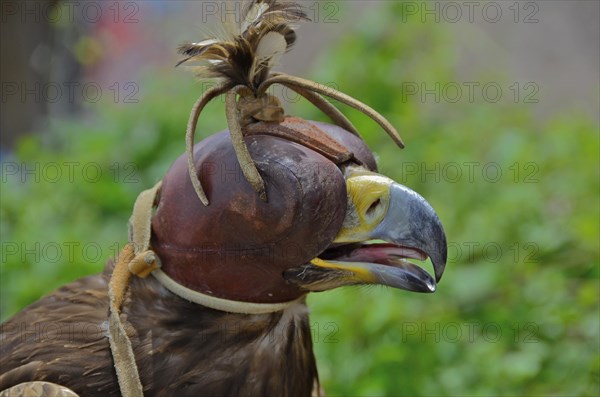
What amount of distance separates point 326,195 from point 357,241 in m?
0.13

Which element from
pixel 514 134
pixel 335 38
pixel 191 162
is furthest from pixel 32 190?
pixel 191 162

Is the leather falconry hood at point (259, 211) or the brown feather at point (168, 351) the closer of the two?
the leather falconry hood at point (259, 211)

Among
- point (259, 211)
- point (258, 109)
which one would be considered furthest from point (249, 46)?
point (259, 211)

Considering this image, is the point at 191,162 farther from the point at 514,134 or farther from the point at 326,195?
the point at 514,134

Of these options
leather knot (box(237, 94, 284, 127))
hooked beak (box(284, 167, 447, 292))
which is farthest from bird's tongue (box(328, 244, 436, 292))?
leather knot (box(237, 94, 284, 127))

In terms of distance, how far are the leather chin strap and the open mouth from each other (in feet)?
0.59

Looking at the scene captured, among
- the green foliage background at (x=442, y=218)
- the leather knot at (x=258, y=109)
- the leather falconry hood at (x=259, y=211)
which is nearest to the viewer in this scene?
the leather falconry hood at (x=259, y=211)

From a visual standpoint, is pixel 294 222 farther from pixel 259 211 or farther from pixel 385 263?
pixel 385 263

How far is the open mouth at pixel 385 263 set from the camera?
1810mm

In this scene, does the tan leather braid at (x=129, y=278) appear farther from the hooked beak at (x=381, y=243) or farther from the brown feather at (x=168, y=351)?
the hooked beak at (x=381, y=243)

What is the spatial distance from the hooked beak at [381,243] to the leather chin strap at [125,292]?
0.48ft

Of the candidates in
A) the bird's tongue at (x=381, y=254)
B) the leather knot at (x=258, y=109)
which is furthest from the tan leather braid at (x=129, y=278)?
the bird's tongue at (x=381, y=254)

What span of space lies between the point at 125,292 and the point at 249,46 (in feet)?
2.00

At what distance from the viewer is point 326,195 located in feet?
5.78
